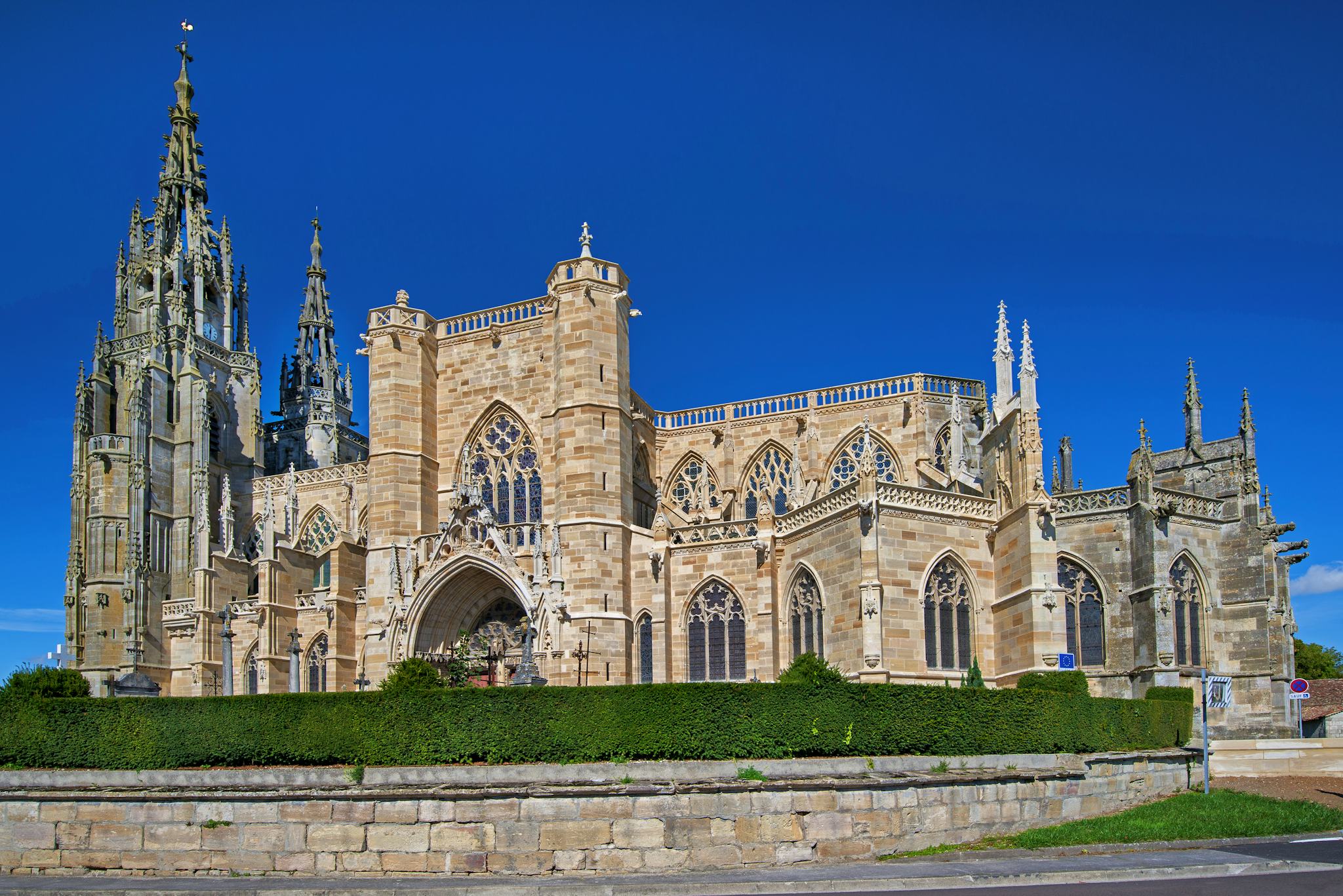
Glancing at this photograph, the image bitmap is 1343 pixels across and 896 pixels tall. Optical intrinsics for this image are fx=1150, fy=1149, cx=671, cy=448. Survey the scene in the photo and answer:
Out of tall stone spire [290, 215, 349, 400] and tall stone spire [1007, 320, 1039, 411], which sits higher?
tall stone spire [290, 215, 349, 400]

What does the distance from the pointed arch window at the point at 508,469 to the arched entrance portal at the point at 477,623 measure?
2400 millimetres

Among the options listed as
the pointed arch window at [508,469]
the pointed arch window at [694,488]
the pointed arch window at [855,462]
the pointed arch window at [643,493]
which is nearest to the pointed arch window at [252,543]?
the pointed arch window at [508,469]

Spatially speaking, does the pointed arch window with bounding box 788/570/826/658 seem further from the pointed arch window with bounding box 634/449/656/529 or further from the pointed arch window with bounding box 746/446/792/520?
the pointed arch window with bounding box 634/449/656/529

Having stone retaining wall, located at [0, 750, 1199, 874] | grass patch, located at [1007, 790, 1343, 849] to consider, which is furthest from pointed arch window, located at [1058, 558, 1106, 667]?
stone retaining wall, located at [0, 750, 1199, 874]

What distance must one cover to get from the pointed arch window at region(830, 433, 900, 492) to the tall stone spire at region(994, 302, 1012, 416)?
4.44 m

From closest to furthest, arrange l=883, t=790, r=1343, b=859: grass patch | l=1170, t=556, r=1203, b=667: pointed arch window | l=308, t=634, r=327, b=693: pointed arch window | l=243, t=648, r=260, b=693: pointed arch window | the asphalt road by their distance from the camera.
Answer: the asphalt road < l=883, t=790, r=1343, b=859: grass patch < l=1170, t=556, r=1203, b=667: pointed arch window < l=308, t=634, r=327, b=693: pointed arch window < l=243, t=648, r=260, b=693: pointed arch window

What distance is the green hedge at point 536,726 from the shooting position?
17.4 metres

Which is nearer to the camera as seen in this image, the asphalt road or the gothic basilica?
the asphalt road

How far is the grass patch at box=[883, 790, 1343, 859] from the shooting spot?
17.3 meters

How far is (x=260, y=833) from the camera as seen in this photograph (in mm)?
16984

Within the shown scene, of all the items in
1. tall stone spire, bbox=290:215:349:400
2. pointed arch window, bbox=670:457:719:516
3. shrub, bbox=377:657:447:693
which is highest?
tall stone spire, bbox=290:215:349:400

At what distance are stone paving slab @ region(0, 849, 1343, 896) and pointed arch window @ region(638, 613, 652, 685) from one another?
14910 millimetres

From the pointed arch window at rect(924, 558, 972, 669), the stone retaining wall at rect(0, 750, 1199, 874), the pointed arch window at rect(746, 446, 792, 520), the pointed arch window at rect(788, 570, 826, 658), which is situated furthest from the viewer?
the pointed arch window at rect(746, 446, 792, 520)

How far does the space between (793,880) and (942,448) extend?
22506 millimetres
